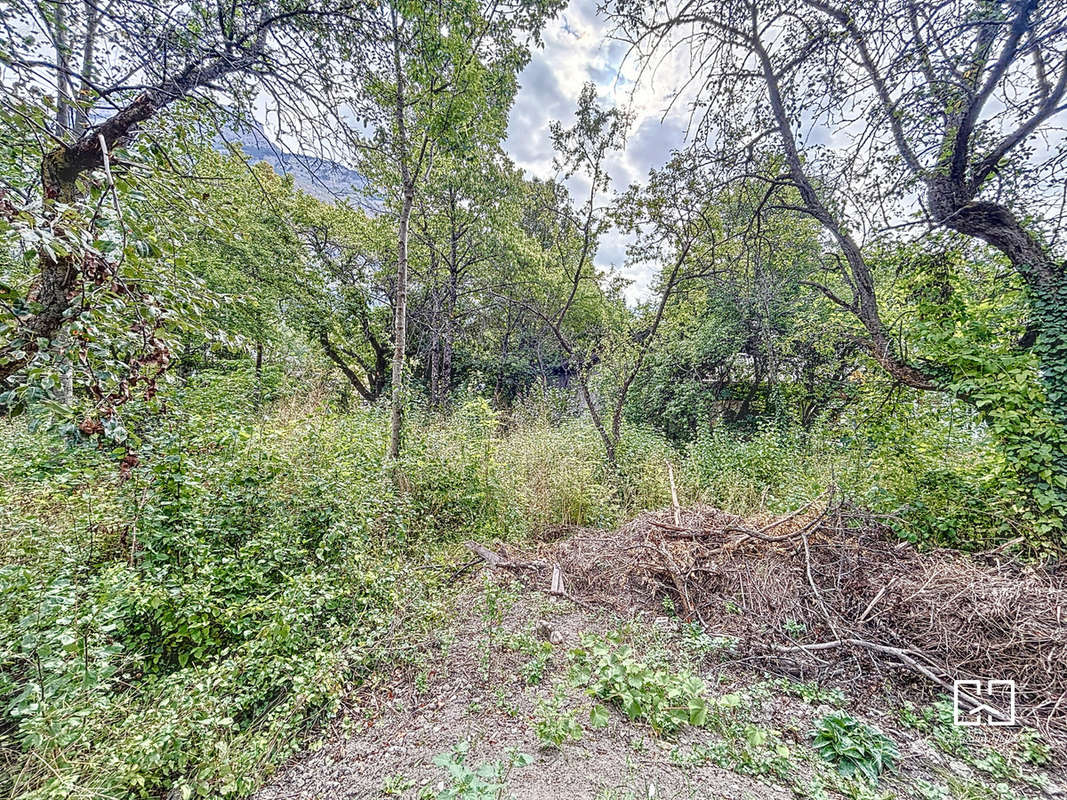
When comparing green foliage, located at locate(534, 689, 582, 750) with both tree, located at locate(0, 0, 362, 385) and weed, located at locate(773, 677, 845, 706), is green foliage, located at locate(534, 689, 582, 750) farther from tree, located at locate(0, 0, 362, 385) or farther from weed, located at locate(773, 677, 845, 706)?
tree, located at locate(0, 0, 362, 385)

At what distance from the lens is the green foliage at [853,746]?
1.51m

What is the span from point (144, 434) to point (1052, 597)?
5759mm

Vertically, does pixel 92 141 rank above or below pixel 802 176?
below

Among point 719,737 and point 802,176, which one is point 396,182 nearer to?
point 802,176

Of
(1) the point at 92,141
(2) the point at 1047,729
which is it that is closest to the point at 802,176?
(2) the point at 1047,729

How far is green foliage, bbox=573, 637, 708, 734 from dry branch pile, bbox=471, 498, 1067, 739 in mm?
752

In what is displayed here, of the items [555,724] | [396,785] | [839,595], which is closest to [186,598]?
[396,785]

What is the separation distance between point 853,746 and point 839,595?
1189mm

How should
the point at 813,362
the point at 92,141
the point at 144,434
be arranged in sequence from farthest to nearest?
the point at 813,362 → the point at 144,434 → the point at 92,141

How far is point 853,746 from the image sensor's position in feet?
5.13

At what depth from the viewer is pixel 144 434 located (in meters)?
2.41

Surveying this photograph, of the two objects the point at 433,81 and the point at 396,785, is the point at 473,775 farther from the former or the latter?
the point at 433,81

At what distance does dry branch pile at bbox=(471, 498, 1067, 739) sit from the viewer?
2.02 metres

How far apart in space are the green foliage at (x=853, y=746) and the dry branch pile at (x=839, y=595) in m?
0.45
